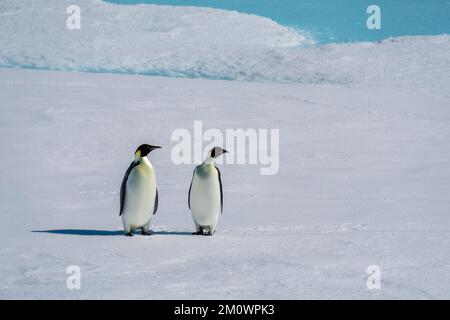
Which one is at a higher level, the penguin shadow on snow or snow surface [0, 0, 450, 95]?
snow surface [0, 0, 450, 95]

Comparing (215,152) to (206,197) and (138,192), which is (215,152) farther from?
(138,192)

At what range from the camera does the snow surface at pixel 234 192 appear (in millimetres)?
2979

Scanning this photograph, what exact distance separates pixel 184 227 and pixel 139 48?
1233 cm

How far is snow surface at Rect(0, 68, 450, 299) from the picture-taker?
2979 millimetres

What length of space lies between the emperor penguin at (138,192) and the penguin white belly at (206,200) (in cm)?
28

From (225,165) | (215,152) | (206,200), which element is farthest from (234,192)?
(215,152)

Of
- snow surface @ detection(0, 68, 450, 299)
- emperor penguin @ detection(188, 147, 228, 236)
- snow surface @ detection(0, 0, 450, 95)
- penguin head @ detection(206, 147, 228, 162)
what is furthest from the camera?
snow surface @ detection(0, 0, 450, 95)

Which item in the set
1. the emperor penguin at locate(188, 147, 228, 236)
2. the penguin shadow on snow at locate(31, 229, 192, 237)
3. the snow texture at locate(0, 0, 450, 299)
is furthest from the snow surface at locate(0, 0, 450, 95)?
the penguin shadow on snow at locate(31, 229, 192, 237)

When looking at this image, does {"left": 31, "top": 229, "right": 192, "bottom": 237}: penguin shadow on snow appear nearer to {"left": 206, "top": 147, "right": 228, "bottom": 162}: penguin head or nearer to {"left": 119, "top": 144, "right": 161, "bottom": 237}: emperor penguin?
{"left": 119, "top": 144, "right": 161, "bottom": 237}: emperor penguin

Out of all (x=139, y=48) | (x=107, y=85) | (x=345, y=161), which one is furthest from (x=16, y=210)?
(x=139, y=48)

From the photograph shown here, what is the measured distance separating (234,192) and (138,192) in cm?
199

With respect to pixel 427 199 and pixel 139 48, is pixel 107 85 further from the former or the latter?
pixel 427 199

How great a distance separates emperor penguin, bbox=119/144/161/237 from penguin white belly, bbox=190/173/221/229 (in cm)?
28

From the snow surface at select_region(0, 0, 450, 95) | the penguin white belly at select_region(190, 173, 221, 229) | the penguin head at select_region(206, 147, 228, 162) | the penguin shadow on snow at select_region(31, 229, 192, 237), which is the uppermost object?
the snow surface at select_region(0, 0, 450, 95)
